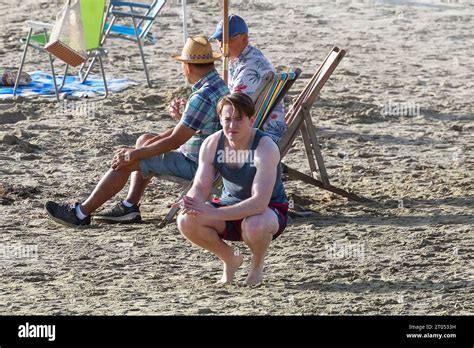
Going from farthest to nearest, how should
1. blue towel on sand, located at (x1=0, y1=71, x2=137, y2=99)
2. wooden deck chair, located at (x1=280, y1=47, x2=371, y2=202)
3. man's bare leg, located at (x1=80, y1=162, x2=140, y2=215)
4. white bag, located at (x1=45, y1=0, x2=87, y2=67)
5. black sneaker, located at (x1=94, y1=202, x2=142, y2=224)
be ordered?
blue towel on sand, located at (x1=0, y1=71, x2=137, y2=99) → white bag, located at (x1=45, y1=0, x2=87, y2=67) → wooden deck chair, located at (x1=280, y1=47, x2=371, y2=202) → black sneaker, located at (x1=94, y1=202, x2=142, y2=224) → man's bare leg, located at (x1=80, y1=162, x2=140, y2=215)

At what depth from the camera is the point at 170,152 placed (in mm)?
8156

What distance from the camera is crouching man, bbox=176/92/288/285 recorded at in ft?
22.4

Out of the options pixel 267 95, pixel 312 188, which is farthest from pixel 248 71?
pixel 312 188

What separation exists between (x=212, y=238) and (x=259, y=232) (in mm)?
263

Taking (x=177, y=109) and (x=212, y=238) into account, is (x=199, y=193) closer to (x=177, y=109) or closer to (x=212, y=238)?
(x=212, y=238)

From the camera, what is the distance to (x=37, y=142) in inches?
415

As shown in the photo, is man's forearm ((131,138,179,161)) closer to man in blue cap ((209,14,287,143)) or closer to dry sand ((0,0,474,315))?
dry sand ((0,0,474,315))

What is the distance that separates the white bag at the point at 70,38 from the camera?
37.4ft

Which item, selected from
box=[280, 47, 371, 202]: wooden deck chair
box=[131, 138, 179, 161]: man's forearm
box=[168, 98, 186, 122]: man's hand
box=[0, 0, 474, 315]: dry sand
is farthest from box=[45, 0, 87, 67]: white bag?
box=[131, 138, 179, 161]: man's forearm

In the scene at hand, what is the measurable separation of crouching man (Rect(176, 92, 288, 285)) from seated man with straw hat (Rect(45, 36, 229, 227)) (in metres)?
0.88

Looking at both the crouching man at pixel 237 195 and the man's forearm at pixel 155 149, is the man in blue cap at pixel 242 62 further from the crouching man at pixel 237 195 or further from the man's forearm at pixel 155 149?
the crouching man at pixel 237 195

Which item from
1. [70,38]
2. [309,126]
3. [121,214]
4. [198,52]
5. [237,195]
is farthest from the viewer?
[70,38]

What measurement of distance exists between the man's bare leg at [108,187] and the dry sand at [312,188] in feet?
0.47

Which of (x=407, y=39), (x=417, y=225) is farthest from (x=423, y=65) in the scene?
(x=417, y=225)
